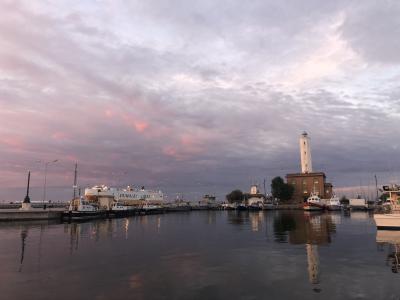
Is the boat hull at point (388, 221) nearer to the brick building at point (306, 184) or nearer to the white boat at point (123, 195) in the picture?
the white boat at point (123, 195)

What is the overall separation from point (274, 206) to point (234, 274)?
447 feet

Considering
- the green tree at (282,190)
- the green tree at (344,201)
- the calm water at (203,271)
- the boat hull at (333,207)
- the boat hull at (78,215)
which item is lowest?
the calm water at (203,271)

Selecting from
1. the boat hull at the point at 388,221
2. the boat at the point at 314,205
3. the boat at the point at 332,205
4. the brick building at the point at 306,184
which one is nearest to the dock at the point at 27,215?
the boat hull at the point at 388,221

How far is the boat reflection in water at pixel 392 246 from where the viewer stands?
23.0 m

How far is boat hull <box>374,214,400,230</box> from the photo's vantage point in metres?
42.6

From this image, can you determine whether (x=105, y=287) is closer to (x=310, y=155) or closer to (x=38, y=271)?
(x=38, y=271)

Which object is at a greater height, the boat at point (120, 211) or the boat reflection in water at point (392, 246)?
the boat at point (120, 211)

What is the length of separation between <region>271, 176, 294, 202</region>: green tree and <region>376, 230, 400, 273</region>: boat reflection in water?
11163 cm

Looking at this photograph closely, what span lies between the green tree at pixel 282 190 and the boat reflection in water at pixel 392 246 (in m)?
112

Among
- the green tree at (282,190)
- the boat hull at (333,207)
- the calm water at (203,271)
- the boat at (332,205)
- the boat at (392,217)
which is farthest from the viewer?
the green tree at (282,190)

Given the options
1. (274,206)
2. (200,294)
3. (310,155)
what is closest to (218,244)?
(200,294)

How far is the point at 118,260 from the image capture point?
2592cm

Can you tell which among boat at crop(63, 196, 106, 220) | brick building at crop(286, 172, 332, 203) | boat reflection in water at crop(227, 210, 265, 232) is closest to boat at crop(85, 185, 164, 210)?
boat at crop(63, 196, 106, 220)

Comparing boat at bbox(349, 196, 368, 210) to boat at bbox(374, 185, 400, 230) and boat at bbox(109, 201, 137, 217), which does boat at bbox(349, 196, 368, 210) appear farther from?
boat at bbox(374, 185, 400, 230)
